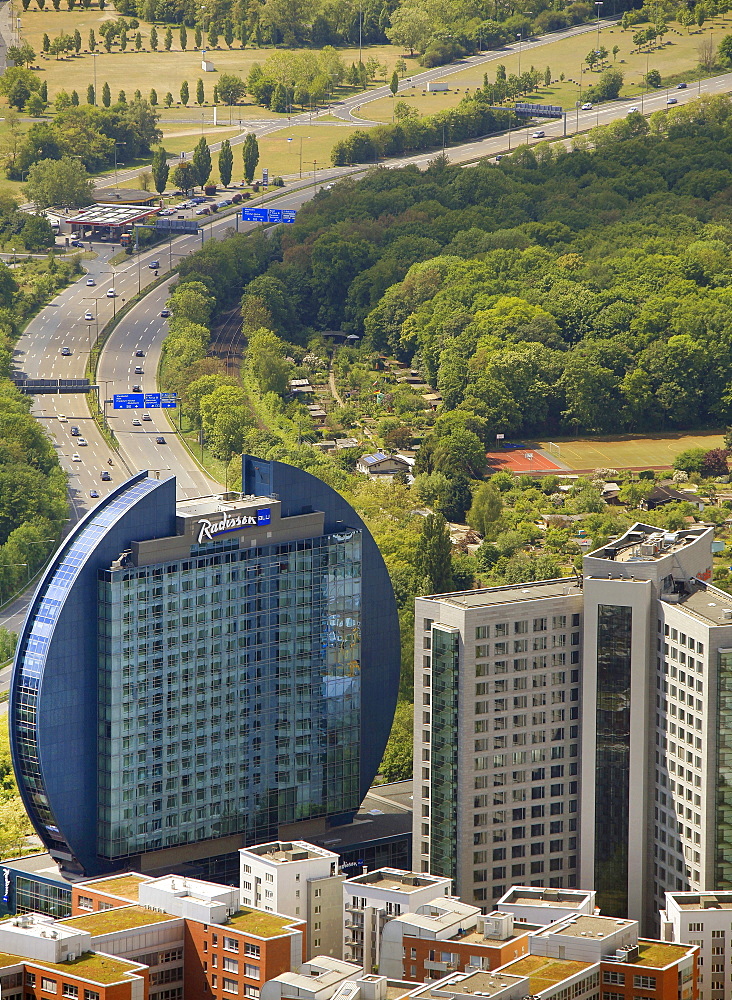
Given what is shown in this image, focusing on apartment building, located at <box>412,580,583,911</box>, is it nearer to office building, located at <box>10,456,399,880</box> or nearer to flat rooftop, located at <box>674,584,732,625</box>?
flat rooftop, located at <box>674,584,732,625</box>

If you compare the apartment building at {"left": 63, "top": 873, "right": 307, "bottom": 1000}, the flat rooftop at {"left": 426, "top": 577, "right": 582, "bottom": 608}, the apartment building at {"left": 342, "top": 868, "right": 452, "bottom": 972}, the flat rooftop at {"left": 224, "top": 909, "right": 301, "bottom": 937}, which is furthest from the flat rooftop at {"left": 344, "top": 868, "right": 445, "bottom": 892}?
the flat rooftop at {"left": 426, "top": 577, "right": 582, "bottom": 608}

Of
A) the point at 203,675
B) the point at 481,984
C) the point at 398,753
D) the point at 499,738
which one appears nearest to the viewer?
the point at 481,984

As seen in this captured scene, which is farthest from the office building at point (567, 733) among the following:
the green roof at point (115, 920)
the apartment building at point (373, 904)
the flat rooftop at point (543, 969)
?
the green roof at point (115, 920)

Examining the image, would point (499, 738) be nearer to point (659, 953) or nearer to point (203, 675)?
point (203, 675)

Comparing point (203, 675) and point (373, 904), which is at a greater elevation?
point (203, 675)

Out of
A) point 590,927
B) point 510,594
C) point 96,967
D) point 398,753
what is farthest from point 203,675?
point 590,927

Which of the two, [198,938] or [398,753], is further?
[398,753]
